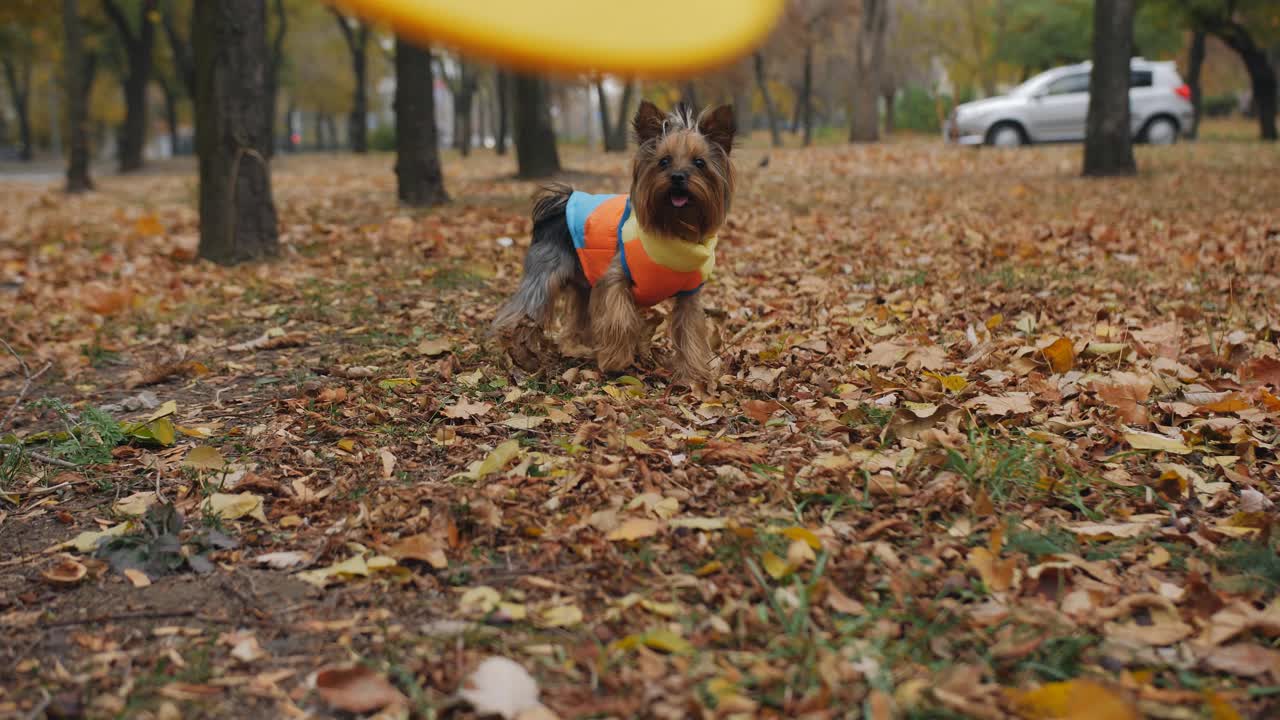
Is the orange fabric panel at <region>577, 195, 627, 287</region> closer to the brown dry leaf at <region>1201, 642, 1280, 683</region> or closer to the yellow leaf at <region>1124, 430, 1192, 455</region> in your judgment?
the yellow leaf at <region>1124, 430, 1192, 455</region>

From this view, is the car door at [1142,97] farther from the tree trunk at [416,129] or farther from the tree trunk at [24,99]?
the tree trunk at [24,99]

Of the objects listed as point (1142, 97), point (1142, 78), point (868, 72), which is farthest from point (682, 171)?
point (868, 72)

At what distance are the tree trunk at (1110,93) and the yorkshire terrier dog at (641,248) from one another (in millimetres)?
10562

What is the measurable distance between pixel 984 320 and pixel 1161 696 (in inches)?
157

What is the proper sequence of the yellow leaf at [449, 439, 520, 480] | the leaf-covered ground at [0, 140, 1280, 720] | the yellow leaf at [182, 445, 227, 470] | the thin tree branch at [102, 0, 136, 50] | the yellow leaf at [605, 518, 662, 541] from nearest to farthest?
the leaf-covered ground at [0, 140, 1280, 720] < the yellow leaf at [605, 518, 662, 541] < the yellow leaf at [449, 439, 520, 480] < the yellow leaf at [182, 445, 227, 470] < the thin tree branch at [102, 0, 136, 50]

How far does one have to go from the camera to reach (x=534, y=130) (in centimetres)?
1474

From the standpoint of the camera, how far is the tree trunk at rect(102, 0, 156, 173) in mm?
26484

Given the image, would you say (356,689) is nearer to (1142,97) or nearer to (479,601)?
(479,601)

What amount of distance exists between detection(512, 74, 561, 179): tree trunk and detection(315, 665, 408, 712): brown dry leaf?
1299 cm

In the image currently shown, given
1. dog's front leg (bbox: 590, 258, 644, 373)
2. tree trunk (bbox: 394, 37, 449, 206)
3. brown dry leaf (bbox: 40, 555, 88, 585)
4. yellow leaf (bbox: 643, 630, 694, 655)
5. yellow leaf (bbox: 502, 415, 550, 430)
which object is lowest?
yellow leaf (bbox: 643, 630, 694, 655)

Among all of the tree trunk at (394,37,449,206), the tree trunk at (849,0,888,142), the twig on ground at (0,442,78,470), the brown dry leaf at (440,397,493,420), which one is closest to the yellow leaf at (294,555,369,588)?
the brown dry leaf at (440,397,493,420)

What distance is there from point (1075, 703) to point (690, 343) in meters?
2.96

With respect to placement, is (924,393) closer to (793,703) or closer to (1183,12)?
(793,703)

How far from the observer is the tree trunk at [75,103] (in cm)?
1897
